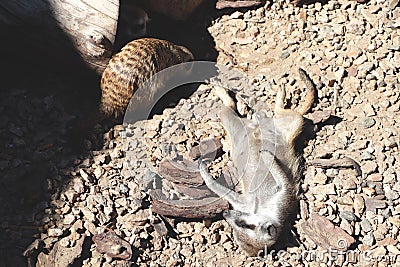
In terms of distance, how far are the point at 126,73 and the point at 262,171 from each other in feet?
2.37

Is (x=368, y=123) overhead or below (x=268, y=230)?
overhead

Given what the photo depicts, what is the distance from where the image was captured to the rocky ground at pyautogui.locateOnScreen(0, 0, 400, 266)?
2223 millimetres

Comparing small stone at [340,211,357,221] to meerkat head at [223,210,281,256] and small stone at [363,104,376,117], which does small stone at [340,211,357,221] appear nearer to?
meerkat head at [223,210,281,256]

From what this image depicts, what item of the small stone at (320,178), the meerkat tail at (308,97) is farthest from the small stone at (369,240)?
the meerkat tail at (308,97)

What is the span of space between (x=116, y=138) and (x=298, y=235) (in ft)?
2.84

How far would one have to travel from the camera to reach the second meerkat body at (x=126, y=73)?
2.52 meters

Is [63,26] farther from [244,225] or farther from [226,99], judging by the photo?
[244,225]

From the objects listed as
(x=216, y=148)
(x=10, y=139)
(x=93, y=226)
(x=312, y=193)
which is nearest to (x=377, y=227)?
(x=312, y=193)

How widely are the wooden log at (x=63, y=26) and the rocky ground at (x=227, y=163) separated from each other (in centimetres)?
23

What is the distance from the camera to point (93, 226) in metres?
2.25

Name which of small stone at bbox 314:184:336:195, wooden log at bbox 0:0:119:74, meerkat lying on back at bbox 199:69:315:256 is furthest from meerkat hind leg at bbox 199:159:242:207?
wooden log at bbox 0:0:119:74

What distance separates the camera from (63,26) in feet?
8.16

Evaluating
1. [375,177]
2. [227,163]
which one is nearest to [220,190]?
[227,163]

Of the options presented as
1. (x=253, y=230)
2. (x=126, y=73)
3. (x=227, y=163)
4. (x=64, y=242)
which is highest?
(x=126, y=73)
